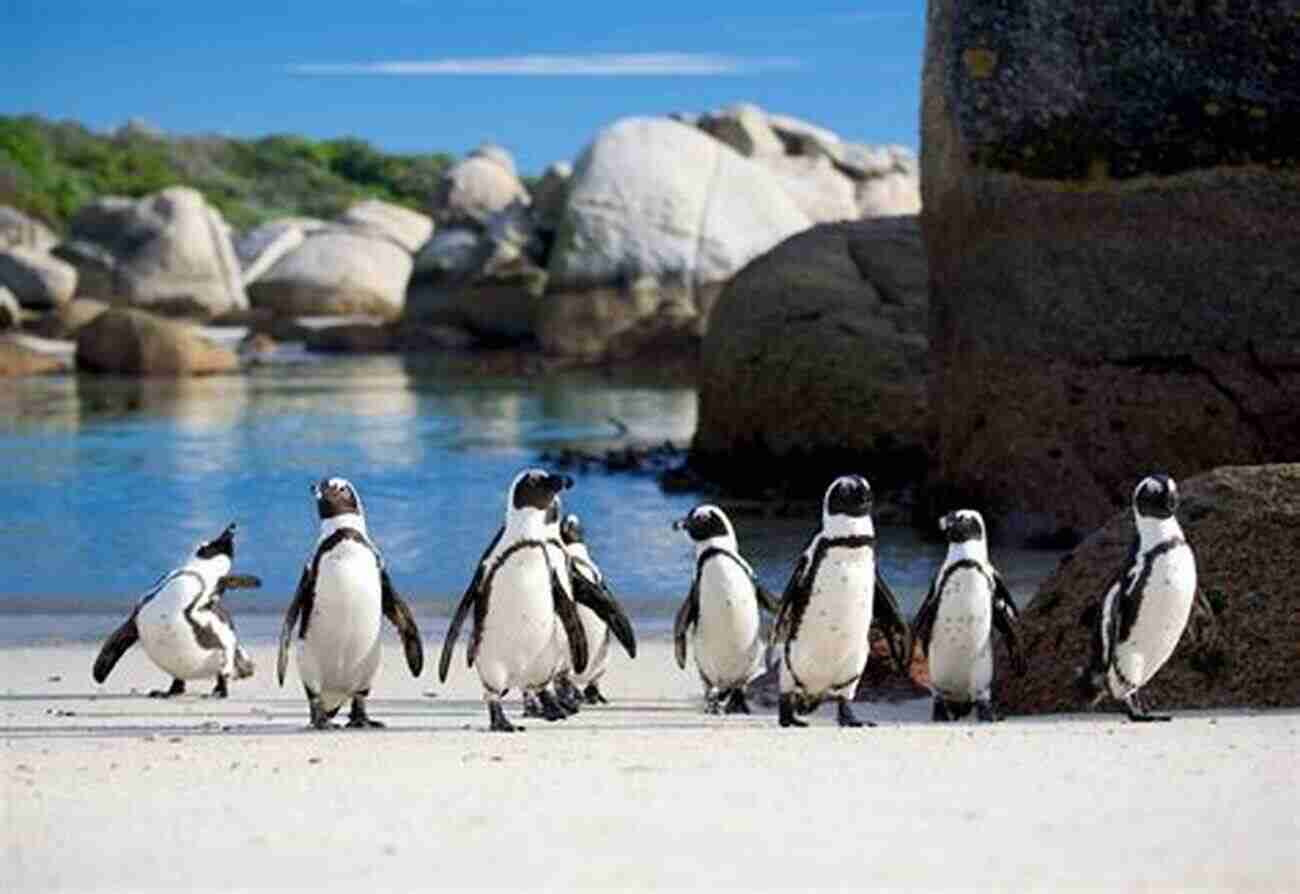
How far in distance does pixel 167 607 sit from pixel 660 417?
19.8 meters

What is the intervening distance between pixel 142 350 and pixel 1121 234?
28519mm

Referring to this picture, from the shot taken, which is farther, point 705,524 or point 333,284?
point 333,284

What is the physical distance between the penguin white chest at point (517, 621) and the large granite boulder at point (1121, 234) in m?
6.96

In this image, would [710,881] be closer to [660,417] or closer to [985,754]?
[985,754]

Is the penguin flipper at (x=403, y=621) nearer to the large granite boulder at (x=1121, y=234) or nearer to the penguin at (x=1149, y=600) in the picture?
the penguin at (x=1149, y=600)

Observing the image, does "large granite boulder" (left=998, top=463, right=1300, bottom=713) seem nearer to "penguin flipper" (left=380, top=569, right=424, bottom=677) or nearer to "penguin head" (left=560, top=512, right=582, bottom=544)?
"penguin head" (left=560, top=512, right=582, bottom=544)

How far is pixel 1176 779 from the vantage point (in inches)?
Result: 296

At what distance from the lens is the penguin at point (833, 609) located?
371 inches

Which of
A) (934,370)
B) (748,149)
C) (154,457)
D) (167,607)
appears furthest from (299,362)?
(167,607)

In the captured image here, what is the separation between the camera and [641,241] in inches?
1645

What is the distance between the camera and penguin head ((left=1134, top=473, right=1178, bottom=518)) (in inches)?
359

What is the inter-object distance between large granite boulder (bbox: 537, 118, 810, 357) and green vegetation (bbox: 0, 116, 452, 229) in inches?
1409

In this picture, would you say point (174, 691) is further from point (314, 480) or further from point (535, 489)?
point (314, 480)

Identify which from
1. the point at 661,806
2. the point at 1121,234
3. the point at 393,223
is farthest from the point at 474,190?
the point at 661,806
